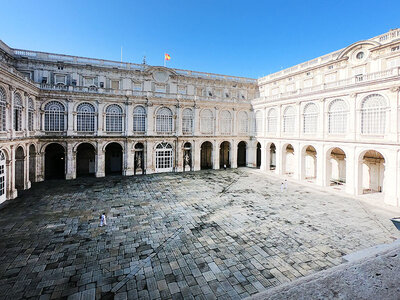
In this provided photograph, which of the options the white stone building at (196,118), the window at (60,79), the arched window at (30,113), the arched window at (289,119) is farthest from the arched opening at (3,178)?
the arched window at (289,119)

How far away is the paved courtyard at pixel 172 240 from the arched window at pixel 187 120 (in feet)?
47.1

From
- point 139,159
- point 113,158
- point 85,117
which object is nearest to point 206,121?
point 139,159

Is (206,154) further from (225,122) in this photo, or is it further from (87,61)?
(87,61)

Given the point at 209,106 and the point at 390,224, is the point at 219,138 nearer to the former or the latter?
the point at 209,106

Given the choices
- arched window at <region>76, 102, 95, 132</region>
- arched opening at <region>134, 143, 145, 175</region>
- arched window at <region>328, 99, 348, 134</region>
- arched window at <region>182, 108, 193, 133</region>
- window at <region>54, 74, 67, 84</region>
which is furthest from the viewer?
arched window at <region>182, 108, 193, 133</region>

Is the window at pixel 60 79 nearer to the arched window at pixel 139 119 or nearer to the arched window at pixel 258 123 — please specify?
the arched window at pixel 139 119

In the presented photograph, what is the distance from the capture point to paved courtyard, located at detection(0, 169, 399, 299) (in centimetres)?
962

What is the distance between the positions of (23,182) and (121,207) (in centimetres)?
1277

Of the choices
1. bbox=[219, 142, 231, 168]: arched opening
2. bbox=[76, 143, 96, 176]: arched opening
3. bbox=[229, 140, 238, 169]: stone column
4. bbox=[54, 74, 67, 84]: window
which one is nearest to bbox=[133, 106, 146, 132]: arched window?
bbox=[76, 143, 96, 176]: arched opening

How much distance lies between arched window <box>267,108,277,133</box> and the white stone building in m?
0.16

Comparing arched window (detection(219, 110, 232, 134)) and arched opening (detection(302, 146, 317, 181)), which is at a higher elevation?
arched window (detection(219, 110, 232, 134))

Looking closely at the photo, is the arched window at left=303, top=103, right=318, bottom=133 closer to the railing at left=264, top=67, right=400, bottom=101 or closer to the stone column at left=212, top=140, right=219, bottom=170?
the railing at left=264, top=67, right=400, bottom=101

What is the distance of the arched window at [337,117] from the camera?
2480 cm

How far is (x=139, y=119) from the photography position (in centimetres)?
3300
